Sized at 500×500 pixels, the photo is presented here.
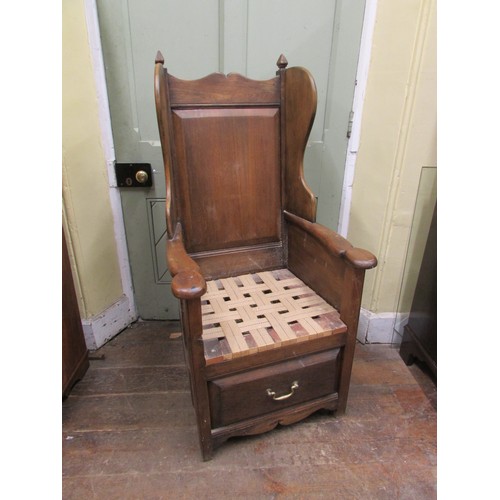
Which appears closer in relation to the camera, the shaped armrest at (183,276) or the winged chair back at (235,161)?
the shaped armrest at (183,276)

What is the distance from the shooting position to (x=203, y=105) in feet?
3.97

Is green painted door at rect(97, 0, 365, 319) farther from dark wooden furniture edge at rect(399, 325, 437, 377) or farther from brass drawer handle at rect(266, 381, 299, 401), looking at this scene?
brass drawer handle at rect(266, 381, 299, 401)

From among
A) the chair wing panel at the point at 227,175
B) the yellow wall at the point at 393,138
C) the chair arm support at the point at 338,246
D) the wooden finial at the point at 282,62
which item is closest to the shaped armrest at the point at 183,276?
the chair wing panel at the point at 227,175

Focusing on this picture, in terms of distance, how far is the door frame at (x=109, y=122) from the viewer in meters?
1.31

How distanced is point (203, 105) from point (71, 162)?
595 mm

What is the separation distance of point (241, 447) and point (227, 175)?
38.6 inches

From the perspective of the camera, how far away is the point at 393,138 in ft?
4.55

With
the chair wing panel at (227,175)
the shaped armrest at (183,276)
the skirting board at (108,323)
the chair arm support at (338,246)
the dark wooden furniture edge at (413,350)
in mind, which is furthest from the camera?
the skirting board at (108,323)

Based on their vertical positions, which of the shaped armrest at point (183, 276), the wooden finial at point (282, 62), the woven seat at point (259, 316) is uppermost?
the wooden finial at point (282, 62)

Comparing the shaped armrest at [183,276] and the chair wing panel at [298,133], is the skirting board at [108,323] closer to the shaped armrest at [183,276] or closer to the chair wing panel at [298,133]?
the shaped armrest at [183,276]

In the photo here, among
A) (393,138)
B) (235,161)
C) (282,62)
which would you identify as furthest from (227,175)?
(393,138)

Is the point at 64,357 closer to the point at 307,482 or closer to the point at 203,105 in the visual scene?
the point at 307,482

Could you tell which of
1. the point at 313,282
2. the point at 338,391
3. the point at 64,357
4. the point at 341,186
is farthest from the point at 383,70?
the point at 64,357

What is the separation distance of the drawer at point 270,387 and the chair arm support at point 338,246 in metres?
0.34
